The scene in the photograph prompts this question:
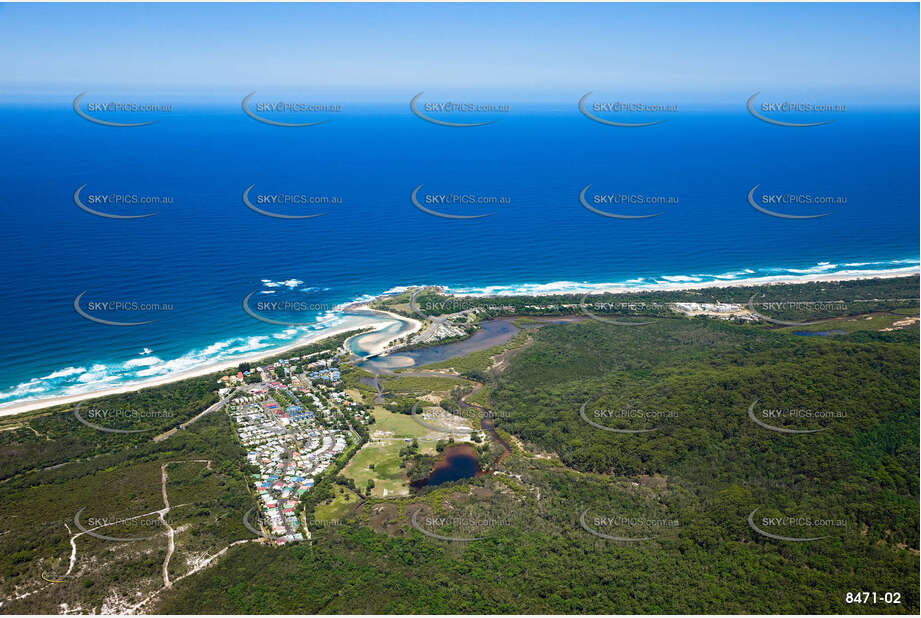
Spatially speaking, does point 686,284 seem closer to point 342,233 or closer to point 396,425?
point 396,425

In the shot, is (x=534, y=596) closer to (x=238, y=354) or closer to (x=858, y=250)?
(x=238, y=354)

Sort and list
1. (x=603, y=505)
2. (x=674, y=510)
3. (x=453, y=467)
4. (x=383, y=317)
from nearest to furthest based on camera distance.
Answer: (x=674, y=510), (x=603, y=505), (x=453, y=467), (x=383, y=317)

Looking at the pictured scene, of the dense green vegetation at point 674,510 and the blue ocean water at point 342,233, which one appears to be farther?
the blue ocean water at point 342,233

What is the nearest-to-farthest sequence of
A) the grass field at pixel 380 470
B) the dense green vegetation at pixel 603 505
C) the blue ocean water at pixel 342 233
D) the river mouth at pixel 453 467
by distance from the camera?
the dense green vegetation at pixel 603 505
the grass field at pixel 380 470
the river mouth at pixel 453 467
the blue ocean water at pixel 342 233

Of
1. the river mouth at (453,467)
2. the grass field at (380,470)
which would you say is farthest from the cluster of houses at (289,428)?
the river mouth at (453,467)

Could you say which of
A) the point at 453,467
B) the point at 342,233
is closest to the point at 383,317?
the point at 453,467

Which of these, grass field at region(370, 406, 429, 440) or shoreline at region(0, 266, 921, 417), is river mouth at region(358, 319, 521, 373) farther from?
grass field at region(370, 406, 429, 440)

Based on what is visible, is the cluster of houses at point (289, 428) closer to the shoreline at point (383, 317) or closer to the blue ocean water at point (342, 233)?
the shoreline at point (383, 317)
